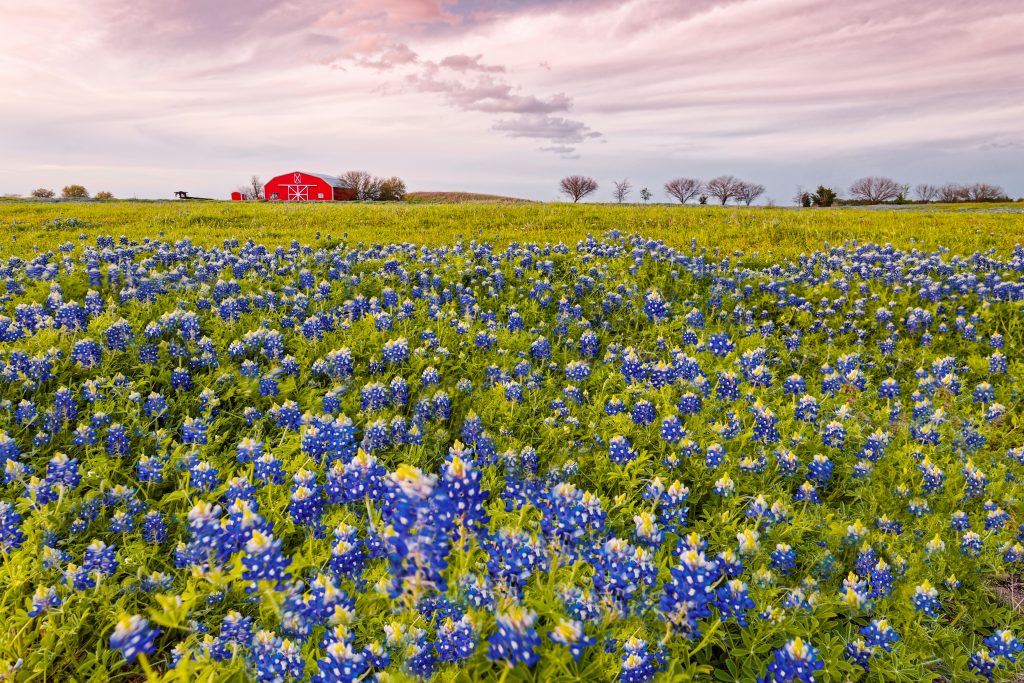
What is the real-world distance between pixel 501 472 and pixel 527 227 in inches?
463

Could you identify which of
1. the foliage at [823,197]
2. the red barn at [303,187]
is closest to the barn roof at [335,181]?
the red barn at [303,187]

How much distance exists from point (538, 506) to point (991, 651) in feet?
9.29

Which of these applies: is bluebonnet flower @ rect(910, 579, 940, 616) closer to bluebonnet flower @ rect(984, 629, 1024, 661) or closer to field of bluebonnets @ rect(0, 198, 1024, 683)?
field of bluebonnets @ rect(0, 198, 1024, 683)

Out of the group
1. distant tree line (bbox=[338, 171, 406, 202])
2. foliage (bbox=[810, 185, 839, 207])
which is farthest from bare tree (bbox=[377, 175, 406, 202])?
foliage (bbox=[810, 185, 839, 207])

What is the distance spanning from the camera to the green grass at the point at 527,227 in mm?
14094

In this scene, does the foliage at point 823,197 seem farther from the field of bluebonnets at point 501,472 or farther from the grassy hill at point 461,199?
the field of bluebonnets at point 501,472

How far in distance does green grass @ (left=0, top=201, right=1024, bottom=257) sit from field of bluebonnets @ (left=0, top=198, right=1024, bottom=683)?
3.80 m

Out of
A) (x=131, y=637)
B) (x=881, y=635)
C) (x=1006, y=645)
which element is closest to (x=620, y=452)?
(x=881, y=635)

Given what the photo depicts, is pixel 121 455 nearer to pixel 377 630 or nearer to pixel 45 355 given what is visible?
pixel 45 355

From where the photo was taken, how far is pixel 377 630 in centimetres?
302

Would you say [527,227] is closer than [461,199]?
Yes

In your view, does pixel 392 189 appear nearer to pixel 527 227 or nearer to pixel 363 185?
pixel 363 185

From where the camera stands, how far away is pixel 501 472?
16.5 feet

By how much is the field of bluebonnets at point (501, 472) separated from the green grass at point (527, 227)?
12.5ft
